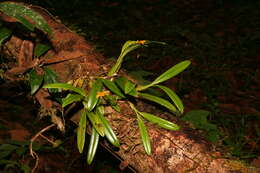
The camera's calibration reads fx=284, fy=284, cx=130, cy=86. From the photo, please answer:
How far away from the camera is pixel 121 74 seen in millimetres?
1404

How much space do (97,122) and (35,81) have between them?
45 cm

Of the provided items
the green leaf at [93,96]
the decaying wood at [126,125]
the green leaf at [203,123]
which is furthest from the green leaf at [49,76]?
the green leaf at [203,123]

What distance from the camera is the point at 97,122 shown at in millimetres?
1224

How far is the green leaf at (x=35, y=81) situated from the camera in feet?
4.71

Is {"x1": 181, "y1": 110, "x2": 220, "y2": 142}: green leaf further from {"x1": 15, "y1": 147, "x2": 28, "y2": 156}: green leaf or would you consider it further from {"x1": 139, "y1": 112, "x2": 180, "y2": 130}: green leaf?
{"x1": 15, "y1": 147, "x2": 28, "y2": 156}: green leaf

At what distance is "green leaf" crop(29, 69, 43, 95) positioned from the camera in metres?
1.43

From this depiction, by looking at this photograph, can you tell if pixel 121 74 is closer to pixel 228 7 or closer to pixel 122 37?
pixel 122 37

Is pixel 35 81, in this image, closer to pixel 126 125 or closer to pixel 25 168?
pixel 126 125

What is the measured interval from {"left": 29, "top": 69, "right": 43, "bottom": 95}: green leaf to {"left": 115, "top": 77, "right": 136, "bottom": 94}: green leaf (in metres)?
0.42

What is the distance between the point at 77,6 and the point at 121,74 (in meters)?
4.10

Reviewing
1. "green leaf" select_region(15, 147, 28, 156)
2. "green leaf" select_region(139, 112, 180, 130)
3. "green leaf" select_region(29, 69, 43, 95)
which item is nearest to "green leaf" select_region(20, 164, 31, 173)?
"green leaf" select_region(15, 147, 28, 156)

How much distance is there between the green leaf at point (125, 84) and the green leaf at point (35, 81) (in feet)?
1.38

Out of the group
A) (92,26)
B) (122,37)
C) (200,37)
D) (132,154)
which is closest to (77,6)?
(92,26)

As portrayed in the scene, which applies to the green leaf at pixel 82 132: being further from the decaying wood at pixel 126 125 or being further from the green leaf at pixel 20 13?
the green leaf at pixel 20 13
